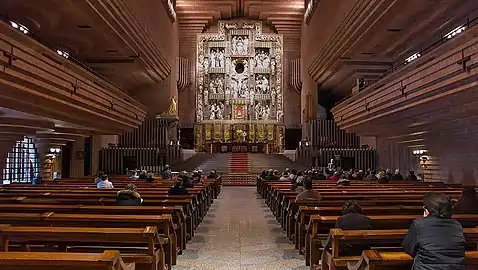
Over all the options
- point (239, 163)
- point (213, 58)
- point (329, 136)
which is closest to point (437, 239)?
point (239, 163)

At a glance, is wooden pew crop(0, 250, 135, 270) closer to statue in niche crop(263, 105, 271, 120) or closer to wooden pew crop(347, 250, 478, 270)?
wooden pew crop(347, 250, 478, 270)

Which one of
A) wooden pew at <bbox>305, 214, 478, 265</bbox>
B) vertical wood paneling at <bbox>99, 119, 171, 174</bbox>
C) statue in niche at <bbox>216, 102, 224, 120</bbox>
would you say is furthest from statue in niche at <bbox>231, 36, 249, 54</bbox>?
wooden pew at <bbox>305, 214, 478, 265</bbox>

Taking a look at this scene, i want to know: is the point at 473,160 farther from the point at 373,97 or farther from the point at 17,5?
the point at 17,5

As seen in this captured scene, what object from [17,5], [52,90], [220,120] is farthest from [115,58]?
[220,120]

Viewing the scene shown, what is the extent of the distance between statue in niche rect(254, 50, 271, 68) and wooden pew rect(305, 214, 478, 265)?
25.0m

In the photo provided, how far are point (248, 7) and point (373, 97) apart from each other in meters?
16.8

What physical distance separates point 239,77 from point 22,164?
1640cm

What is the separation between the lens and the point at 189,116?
1168 inches

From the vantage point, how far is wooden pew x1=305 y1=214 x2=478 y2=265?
15.4 feet

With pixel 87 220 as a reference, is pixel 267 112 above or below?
above

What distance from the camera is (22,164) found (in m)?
16.0

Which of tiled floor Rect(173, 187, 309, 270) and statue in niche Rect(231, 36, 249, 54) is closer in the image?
tiled floor Rect(173, 187, 309, 270)

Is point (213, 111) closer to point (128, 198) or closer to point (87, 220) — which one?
point (128, 198)

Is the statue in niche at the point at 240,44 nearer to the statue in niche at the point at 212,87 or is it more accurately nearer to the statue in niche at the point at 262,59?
the statue in niche at the point at 262,59
